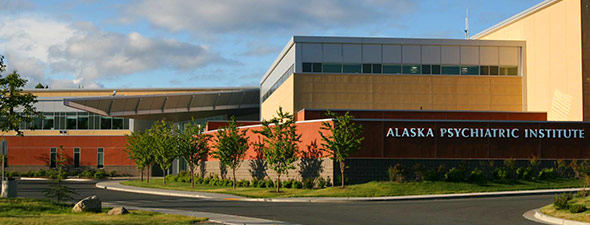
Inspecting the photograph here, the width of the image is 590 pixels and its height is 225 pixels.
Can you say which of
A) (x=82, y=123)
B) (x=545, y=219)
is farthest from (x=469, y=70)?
(x=82, y=123)

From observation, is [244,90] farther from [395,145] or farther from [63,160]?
[395,145]

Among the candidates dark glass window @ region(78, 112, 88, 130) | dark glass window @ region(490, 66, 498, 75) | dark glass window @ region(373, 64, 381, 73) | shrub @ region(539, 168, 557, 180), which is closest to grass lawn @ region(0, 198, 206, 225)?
shrub @ region(539, 168, 557, 180)

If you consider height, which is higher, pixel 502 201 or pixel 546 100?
pixel 546 100

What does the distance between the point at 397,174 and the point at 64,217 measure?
19606 millimetres

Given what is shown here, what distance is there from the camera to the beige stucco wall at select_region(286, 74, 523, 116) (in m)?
51.9

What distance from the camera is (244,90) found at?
74.8 meters

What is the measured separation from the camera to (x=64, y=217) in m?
21.4

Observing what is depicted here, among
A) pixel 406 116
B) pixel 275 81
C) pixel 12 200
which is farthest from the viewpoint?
pixel 275 81

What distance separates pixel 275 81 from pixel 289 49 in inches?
344

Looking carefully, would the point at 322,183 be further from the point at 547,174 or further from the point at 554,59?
the point at 554,59

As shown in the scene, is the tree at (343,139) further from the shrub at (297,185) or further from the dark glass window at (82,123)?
the dark glass window at (82,123)

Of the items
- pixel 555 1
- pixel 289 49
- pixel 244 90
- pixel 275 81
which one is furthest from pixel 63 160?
pixel 555 1

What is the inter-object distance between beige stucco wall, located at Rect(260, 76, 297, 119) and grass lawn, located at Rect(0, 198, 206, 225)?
2861cm

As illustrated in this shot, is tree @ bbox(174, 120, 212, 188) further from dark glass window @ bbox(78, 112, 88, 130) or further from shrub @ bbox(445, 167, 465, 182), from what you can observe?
dark glass window @ bbox(78, 112, 88, 130)
